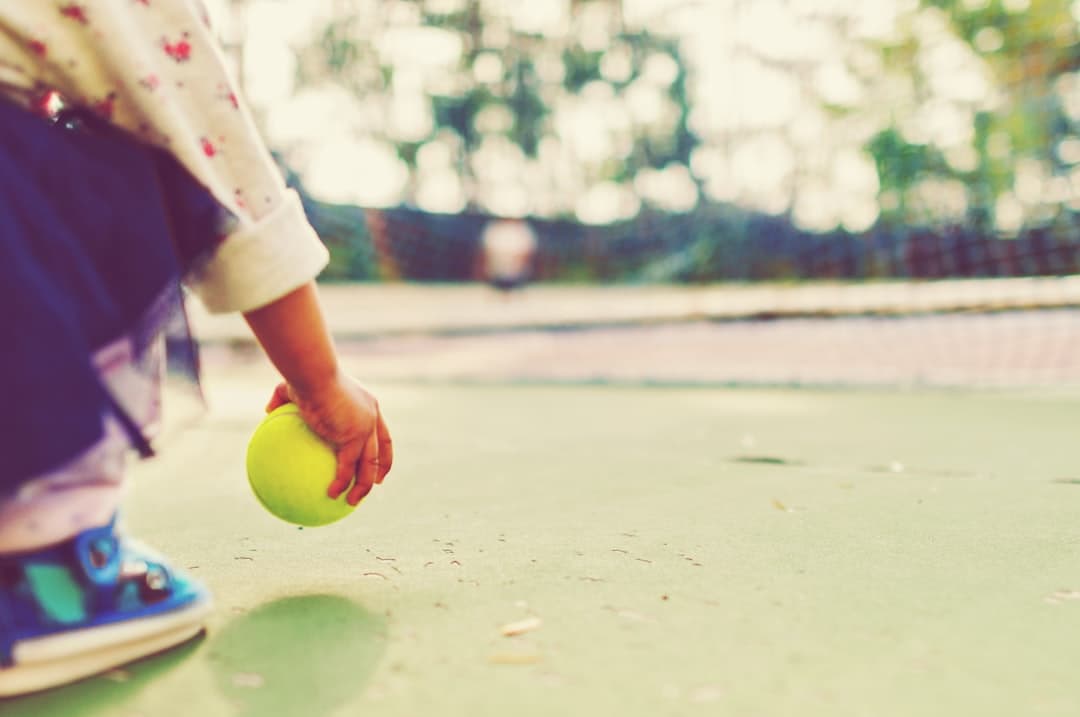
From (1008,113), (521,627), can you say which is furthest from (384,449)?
(1008,113)

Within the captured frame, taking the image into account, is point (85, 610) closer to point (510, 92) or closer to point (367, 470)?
point (367, 470)

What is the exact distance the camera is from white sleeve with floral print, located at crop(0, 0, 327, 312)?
3.22 feet

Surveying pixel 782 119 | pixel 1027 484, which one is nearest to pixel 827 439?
pixel 1027 484

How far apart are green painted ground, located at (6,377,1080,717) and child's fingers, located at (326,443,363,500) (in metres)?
0.13

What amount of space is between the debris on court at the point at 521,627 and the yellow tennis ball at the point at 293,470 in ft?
1.05

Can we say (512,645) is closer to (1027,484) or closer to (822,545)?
(822,545)

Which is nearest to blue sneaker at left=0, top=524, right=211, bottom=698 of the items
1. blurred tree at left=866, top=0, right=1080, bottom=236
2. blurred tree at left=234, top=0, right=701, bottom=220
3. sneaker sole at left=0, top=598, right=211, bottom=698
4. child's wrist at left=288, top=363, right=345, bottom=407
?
sneaker sole at left=0, top=598, right=211, bottom=698

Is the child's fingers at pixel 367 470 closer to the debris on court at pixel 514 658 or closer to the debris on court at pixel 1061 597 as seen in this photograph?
the debris on court at pixel 514 658

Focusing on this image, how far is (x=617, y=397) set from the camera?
4.27 metres

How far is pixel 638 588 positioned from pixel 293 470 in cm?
46

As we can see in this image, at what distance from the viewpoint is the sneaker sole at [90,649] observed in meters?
0.96

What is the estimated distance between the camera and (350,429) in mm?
1186

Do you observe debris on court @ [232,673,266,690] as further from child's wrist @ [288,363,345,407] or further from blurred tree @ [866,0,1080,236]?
blurred tree @ [866,0,1080,236]

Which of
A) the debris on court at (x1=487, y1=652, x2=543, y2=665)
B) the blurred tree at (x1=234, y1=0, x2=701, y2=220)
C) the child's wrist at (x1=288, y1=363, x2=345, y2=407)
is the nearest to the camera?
the debris on court at (x1=487, y1=652, x2=543, y2=665)
